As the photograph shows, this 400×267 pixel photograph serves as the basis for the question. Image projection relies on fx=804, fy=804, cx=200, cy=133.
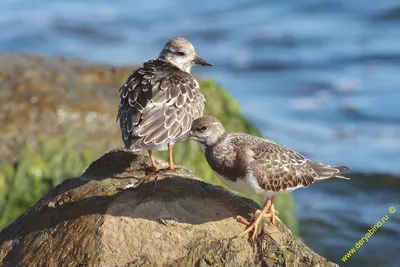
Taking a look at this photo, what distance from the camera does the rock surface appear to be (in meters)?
5.44

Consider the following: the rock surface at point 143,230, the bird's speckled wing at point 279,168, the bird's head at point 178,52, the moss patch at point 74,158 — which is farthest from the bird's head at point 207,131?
the moss patch at point 74,158

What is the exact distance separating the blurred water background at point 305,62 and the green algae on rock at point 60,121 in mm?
2515

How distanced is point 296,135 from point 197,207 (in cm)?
927

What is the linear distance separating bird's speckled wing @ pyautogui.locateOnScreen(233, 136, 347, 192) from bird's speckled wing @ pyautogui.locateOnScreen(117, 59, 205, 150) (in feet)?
2.89

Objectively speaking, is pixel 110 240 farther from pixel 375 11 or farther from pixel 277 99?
pixel 375 11

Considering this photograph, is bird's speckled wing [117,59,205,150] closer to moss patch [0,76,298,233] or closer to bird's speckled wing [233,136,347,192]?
bird's speckled wing [233,136,347,192]

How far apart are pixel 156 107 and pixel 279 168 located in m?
1.39

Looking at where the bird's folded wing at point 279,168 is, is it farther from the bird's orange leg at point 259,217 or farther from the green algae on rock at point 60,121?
the green algae on rock at point 60,121

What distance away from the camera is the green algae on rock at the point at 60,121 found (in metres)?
8.93

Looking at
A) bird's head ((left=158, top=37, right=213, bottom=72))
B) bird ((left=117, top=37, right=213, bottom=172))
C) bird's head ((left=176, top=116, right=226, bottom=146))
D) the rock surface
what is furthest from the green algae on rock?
bird's head ((left=176, top=116, right=226, bottom=146))

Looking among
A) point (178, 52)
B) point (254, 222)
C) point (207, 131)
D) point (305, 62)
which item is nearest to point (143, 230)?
point (254, 222)

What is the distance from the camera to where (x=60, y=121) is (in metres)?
9.77

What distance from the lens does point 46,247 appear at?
5.66 meters

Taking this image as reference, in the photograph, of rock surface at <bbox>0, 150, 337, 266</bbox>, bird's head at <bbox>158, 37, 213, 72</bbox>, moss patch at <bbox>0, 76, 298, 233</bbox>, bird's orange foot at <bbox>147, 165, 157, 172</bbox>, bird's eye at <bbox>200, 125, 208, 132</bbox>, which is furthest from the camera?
moss patch at <bbox>0, 76, 298, 233</bbox>
